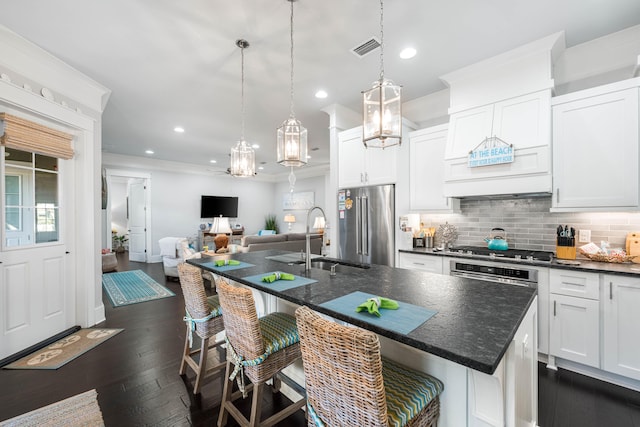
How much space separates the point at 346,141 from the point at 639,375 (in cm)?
350

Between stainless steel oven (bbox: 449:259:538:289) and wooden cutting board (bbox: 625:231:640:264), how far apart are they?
0.75 meters

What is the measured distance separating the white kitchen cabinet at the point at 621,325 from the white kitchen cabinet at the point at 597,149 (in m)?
0.66

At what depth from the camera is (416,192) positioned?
3.41m

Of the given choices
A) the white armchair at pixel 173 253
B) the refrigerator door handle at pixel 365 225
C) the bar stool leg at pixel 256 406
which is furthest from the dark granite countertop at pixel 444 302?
the white armchair at pixel 173 253

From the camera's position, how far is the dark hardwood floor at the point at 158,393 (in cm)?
179

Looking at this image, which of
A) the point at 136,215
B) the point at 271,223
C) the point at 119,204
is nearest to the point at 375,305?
the point at 136,215

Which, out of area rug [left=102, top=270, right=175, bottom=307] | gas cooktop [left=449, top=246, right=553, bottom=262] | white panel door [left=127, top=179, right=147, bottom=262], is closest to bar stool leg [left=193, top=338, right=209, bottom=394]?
gas cooktop [left=449, top=246, right=553, bottom=262]

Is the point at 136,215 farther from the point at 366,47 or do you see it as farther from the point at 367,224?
the point at 366,47

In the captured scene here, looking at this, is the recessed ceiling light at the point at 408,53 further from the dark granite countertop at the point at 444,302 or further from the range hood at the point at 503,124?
the dark granite countertop at the point at 444,302

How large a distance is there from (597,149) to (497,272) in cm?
133

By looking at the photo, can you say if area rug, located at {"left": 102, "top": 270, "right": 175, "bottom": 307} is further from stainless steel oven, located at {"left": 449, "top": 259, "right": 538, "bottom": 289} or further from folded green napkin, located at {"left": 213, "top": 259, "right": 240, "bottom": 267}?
stainless steel oven, located at {"left": 449, "top": 259, "right": 538, "bottom": 289}

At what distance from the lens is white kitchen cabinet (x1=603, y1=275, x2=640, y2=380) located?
2.00 meters

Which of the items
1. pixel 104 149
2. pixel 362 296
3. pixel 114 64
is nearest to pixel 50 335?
pixel 114 64

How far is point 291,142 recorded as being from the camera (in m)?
2.36
